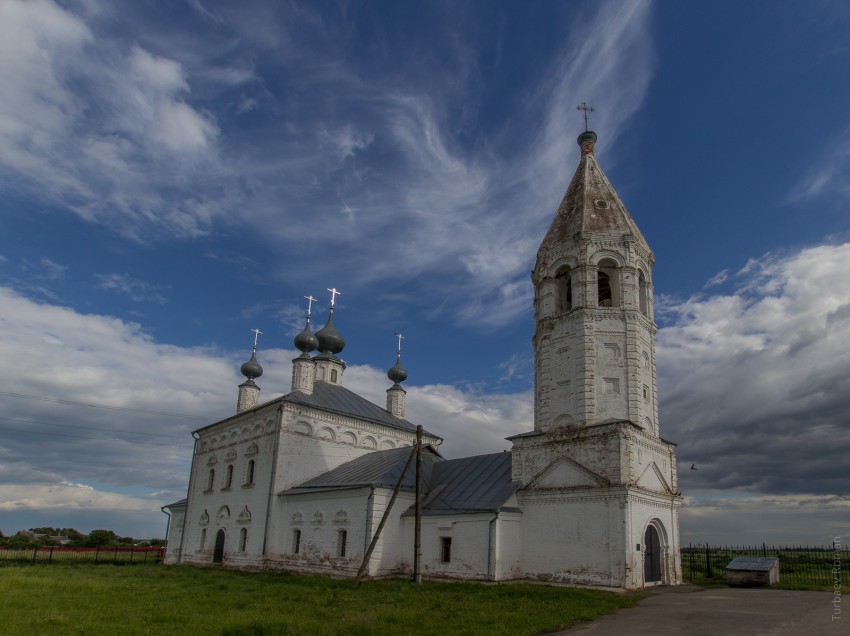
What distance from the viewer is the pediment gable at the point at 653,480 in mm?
17891

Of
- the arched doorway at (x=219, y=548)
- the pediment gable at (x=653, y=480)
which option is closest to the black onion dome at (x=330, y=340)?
the arched doorway at (x=219, y=548)

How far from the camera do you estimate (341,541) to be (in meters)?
22.2

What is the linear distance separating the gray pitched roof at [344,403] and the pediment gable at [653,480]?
1406 cm

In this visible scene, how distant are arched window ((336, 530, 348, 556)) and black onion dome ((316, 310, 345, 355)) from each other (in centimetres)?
1276

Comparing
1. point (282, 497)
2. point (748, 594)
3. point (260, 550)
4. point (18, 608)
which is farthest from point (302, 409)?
point (748, 594)

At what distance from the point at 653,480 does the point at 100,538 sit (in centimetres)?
4922

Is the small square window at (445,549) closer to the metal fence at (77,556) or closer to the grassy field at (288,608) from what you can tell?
the grassy field at (288,608)

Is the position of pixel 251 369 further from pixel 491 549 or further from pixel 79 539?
pixel 79 539

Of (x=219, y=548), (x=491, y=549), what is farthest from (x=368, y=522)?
(x=219, y=548)

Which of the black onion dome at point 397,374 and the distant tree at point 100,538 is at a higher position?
the black onion dome at point 397,374

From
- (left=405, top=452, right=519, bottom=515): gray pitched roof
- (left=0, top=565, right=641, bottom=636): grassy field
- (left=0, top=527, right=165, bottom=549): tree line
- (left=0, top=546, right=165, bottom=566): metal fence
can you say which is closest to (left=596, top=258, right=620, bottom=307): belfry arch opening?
(left=405, top=452, right=519, bottom=515): gray pitched roof

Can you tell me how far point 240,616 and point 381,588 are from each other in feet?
20.8

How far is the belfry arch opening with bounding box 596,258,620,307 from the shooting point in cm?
2009

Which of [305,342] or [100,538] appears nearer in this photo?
[305,342]
